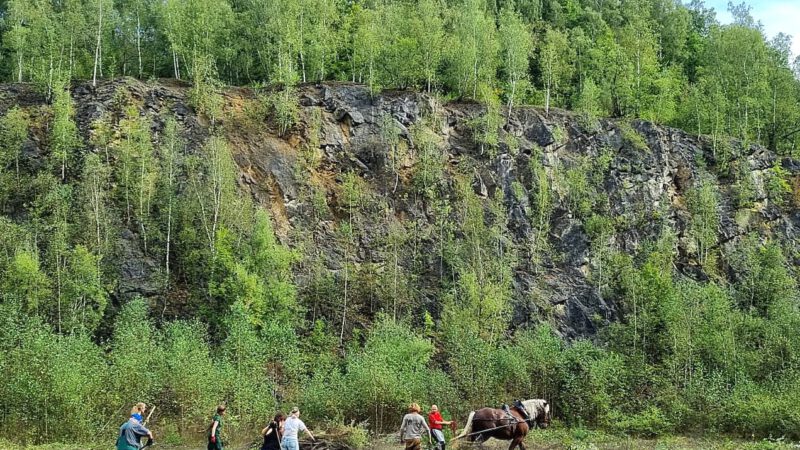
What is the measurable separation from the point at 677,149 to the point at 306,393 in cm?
4083

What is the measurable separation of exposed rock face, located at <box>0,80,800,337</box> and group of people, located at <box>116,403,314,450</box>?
25.1 metres

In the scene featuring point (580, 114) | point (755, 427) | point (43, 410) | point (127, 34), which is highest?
point (127, 34)

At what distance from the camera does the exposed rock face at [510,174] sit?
4331 centimetres

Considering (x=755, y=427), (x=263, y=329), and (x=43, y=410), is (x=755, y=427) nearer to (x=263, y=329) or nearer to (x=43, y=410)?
→ (x=263, y=329)

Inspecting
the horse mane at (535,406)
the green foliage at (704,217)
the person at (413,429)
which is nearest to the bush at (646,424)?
the horse mane at (535,406)

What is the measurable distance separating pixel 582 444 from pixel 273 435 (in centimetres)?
1053

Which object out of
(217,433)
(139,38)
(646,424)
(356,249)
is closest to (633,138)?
(356,249)

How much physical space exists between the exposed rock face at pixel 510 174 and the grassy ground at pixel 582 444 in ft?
58.3

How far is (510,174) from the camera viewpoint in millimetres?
48688

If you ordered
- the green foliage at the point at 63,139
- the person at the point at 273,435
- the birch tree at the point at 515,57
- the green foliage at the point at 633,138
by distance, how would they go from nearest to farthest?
the person at the point at 273,435
the green foliage at the point at 63,139
the green foliage at the point at 633,138
the birch tree at the point at 515,57

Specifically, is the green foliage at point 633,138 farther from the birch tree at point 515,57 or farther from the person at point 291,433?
the person at point 291,433

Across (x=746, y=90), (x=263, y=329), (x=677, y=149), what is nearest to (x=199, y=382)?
(x=263, y=329)

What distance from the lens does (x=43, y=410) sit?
2192 centimetres

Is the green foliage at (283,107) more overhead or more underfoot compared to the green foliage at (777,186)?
more overhead
